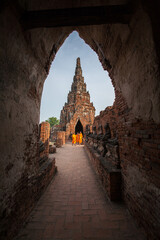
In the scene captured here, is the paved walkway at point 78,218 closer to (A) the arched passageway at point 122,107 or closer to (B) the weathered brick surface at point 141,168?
(A) the arched passageway at point 122,107

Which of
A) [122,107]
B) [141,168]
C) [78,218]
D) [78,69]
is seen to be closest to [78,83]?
[78,69]

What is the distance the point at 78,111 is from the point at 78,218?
2107cm

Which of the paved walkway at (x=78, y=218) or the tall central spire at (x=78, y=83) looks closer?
the paved walkway at (x=78, y=218)

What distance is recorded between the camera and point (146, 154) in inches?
77.1

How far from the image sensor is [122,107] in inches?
115

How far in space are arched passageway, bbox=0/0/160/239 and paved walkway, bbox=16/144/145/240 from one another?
0.28 meters

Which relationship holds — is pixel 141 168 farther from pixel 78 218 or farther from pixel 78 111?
pixel 78 111

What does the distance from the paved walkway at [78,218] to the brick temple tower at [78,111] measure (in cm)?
1751

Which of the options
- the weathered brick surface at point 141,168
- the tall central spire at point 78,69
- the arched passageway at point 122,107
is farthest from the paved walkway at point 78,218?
the tall central spire at point 78,69

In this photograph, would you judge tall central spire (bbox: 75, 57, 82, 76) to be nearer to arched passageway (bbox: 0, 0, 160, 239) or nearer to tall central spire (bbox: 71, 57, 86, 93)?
tall central spire (bbox: 71, 57, 86, 93)

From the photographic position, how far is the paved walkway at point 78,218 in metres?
1.95

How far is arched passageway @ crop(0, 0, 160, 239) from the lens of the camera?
1.70m

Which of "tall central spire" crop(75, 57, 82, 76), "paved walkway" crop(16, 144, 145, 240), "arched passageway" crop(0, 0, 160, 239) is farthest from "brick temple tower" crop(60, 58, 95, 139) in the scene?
"arched passageway" crop(0, 0, 160, 239)

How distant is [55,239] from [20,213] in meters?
0.91
